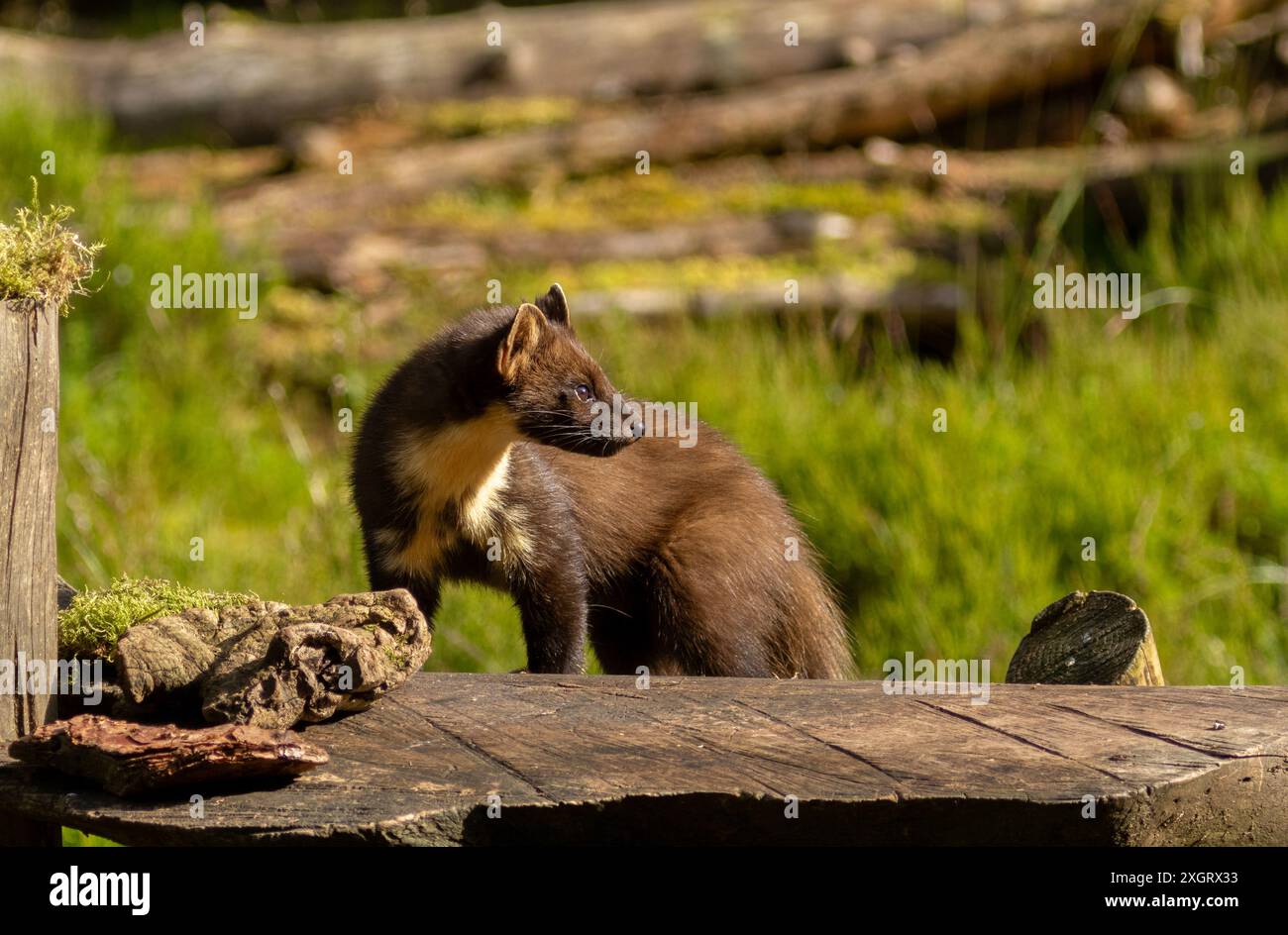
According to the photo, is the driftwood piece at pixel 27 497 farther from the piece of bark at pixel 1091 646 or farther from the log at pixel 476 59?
the log at pixel 476 59

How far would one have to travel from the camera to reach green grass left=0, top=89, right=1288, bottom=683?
6641 mm

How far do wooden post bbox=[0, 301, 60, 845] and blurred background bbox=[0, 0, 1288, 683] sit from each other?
2.77 metres

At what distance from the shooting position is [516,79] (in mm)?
10883

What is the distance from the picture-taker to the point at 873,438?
7332mm

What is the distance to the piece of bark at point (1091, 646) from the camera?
13.2 ft

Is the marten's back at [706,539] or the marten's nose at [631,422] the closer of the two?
the marten's nose at [631,422]

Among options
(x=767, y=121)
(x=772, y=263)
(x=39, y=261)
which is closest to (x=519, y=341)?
(x=39, y=261)

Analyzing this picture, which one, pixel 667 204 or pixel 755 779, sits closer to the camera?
pixel 755 779

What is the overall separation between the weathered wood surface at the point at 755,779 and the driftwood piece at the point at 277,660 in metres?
0.14

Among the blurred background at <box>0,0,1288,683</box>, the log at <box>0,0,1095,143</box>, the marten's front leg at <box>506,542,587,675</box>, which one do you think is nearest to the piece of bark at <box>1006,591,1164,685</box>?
Result: the marten's front leg at <box>506,542,587,675</box>

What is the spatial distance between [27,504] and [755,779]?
1.65 meters

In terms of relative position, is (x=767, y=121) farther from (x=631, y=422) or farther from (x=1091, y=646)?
(x=1091, y=646)

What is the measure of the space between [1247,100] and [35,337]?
359 inches

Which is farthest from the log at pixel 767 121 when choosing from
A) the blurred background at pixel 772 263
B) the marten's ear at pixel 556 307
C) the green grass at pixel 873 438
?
the marten's ear at pixel 556 307
